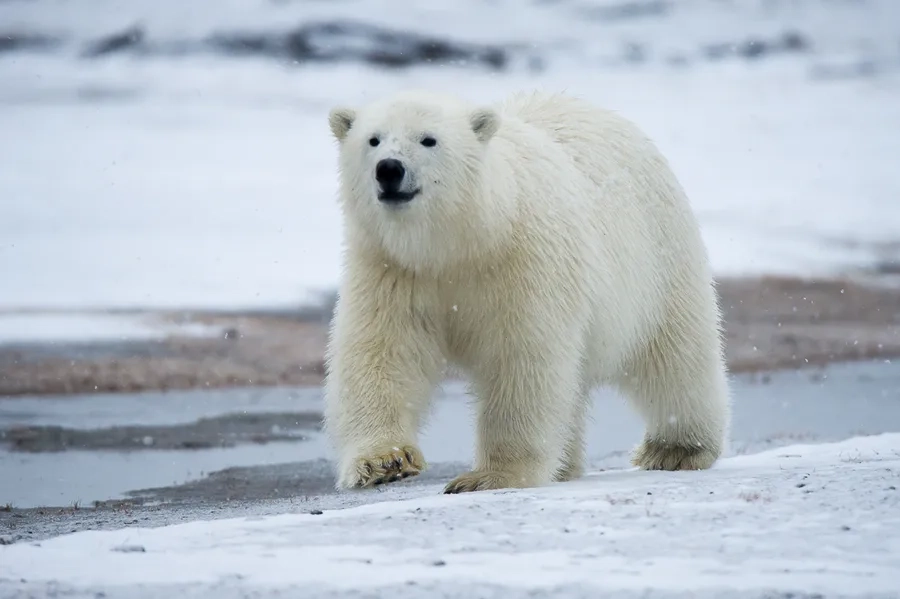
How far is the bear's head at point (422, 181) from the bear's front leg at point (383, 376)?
248mm

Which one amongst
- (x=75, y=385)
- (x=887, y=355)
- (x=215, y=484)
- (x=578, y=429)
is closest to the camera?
(x=578, y=429)

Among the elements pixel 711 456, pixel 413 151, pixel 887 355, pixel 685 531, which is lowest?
pixel 887 355

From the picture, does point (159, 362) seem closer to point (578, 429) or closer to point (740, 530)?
point (578, 429)

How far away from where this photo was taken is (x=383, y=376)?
573cm

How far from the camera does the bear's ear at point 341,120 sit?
5898mm

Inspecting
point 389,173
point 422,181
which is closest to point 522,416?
point 422,181

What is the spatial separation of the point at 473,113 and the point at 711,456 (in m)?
2.71

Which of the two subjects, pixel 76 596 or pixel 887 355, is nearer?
pixel 76 596

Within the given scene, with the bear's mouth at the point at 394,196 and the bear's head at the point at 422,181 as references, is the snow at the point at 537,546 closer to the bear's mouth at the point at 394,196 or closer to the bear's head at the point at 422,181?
the bear's head at the point at 422,181

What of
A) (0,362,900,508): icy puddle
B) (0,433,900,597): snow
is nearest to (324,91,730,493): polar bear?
(0,433,900,597): snow

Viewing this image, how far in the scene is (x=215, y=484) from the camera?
348 inches

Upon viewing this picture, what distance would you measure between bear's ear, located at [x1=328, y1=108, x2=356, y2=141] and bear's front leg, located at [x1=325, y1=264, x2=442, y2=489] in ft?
2.46

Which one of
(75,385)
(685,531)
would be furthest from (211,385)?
(685,531)

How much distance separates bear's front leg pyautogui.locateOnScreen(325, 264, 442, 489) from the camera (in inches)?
223
